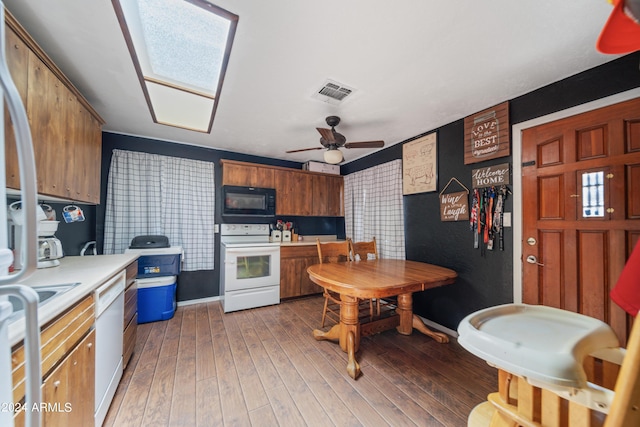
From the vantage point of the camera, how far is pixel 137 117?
2627 millimetres

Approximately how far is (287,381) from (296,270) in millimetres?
1958

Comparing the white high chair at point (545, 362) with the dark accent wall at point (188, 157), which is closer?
the white high chair at point (545, 362)

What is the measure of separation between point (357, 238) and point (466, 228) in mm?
1801

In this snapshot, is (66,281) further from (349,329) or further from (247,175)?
(247,175)

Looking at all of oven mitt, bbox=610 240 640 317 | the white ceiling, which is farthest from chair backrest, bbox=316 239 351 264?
oven mitt, bbox=610 240 640 317

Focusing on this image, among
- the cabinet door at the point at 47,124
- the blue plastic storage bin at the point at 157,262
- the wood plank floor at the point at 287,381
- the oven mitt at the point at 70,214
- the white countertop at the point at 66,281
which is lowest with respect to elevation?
the wood plank floor at the point at 287,381

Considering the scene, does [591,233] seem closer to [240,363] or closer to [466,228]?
[466,228]

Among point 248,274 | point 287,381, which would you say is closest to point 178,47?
point 287,381

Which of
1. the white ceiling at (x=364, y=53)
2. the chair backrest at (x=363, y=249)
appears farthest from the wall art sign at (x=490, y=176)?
the chair backrest at (x=363, y=249)

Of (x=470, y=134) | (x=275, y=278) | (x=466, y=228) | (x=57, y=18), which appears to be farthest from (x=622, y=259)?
(x=57, y=18)

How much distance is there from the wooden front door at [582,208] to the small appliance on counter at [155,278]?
3.74m

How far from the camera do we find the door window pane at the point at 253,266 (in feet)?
10.9

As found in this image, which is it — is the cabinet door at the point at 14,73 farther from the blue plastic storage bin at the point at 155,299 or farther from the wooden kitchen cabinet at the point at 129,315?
the blue plastic storage bin at the point at 155,299

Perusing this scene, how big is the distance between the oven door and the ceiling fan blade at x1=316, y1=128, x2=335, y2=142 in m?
1.81
